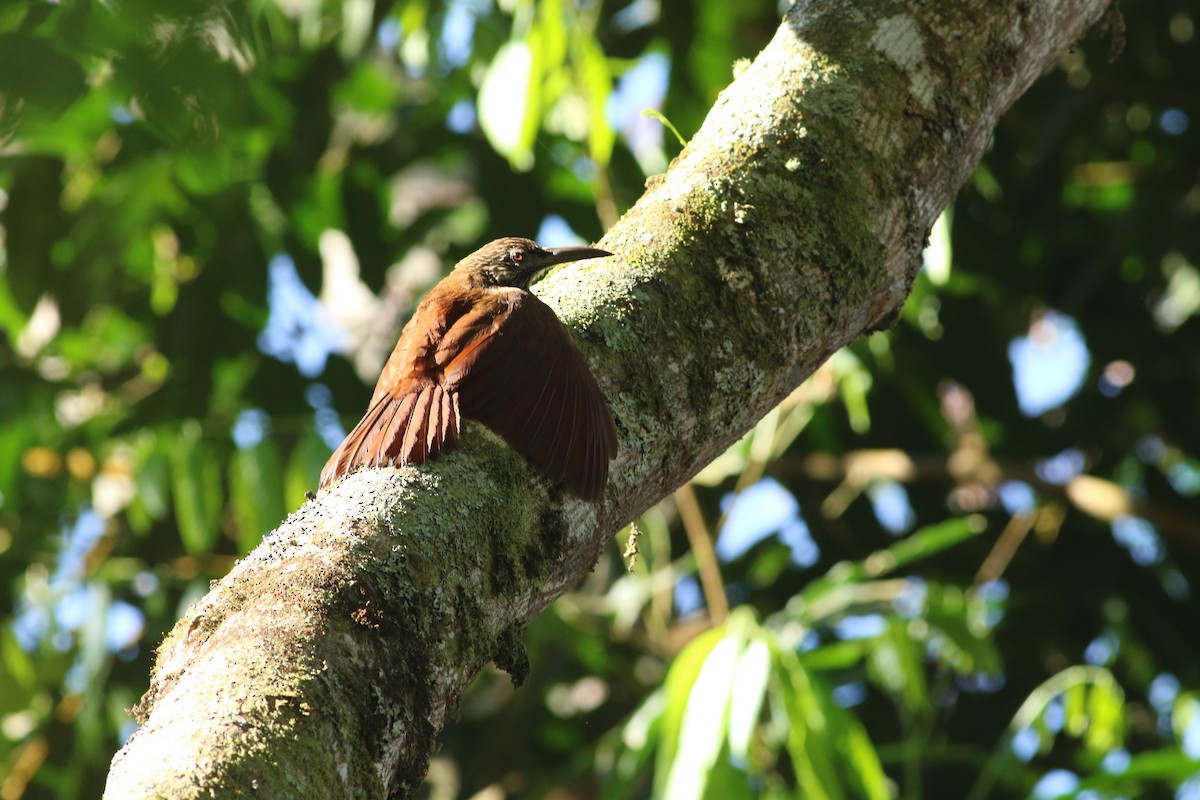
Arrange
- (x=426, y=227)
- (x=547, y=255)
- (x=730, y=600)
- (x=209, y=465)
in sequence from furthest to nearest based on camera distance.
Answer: (x=730, y=600), (x=426, y=227), (x=209, y=465), (x=547, y=255)

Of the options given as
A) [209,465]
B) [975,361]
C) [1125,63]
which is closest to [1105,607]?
[975,361]

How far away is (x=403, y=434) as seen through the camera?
1.82 metres

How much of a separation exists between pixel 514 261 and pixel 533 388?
931 millimetres

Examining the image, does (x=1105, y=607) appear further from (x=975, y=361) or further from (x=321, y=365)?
(x=321, y=365)

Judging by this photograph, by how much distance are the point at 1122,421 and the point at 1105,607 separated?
2.53ft

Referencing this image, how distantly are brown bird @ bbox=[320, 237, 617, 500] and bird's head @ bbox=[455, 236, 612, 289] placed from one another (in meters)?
0.31

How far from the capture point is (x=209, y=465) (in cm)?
429

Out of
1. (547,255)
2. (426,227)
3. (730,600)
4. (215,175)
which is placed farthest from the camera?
(730,600)

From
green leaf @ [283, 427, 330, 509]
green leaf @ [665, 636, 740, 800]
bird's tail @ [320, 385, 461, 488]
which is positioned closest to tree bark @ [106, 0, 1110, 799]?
bird's tail @ [320, 385, 461, 488]

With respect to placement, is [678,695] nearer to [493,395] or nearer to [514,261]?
[514,261]

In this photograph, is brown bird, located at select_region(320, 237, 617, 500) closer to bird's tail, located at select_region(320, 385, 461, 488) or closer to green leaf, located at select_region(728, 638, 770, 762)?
bird's tail, located at select_region(320, 385, 461, 488)

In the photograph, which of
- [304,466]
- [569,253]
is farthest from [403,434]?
[304,466]

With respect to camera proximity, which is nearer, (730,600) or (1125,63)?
(1125,63)

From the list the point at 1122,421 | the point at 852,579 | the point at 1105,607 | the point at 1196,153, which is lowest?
the point at 1105,607
